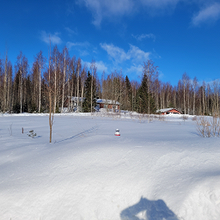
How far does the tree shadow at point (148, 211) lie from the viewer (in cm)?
153

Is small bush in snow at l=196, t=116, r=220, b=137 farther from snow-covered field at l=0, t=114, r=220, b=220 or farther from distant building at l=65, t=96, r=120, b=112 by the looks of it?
distant building at l=65, t=96, r=120, b=112

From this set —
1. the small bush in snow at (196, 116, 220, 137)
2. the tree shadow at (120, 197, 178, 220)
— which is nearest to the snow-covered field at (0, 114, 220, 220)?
the tree shadow at (120, 197, 178, 220)

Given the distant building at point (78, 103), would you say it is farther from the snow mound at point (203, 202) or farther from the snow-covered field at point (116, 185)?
the snow mound at point (203, 202)

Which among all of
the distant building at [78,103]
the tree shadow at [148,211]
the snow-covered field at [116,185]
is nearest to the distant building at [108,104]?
the distant building at [78,103]

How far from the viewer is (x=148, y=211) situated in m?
1.61

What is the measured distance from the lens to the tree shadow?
1532mm

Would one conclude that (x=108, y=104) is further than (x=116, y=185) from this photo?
Yes

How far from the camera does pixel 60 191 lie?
190cm

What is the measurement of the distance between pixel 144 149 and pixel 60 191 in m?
1.63

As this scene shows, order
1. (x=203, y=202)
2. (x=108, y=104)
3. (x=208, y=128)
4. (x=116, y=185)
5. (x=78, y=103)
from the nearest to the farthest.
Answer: (x=203, y=202) < (x=116, y=185) < (x=208, y=128) < (x=78, y=103) < (x=108, y=104)

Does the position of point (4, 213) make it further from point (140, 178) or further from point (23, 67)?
point (23, 67)

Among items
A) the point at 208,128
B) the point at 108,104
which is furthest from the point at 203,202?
the point at 108,104

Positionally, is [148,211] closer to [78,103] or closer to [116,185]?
[116,185]

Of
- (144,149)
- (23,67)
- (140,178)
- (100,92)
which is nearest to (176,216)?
(140,178)
